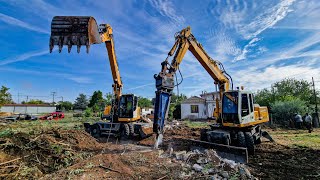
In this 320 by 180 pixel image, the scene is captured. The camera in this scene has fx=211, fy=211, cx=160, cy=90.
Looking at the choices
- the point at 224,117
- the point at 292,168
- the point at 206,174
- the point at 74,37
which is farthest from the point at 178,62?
the point at 292,168

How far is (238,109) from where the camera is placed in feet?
28.1

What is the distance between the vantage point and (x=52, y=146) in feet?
25.3

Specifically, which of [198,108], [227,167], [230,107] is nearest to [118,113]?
[230,107]

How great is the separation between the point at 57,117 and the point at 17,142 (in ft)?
94.8

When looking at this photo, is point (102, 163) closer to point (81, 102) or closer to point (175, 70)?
point (175, 70)

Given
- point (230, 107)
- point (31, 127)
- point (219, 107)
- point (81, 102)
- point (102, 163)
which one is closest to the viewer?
point (102, 163)

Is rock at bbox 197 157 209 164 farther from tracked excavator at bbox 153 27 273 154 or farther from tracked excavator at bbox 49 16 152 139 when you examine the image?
tracked excavator at bbox 49 16 152 139

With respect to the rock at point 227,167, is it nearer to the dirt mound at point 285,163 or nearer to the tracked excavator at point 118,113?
the dirt mound at point 285,163

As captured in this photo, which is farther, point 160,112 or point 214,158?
point 160,112

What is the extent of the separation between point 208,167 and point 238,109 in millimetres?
3292

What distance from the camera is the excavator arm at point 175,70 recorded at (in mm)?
7875

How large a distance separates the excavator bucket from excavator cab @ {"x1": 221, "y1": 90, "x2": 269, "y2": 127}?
6.00 meters

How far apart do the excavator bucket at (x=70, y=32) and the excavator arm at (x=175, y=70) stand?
292cm

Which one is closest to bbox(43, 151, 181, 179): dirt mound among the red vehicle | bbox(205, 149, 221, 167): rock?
bbox(205, 149, 221, 167): rock
